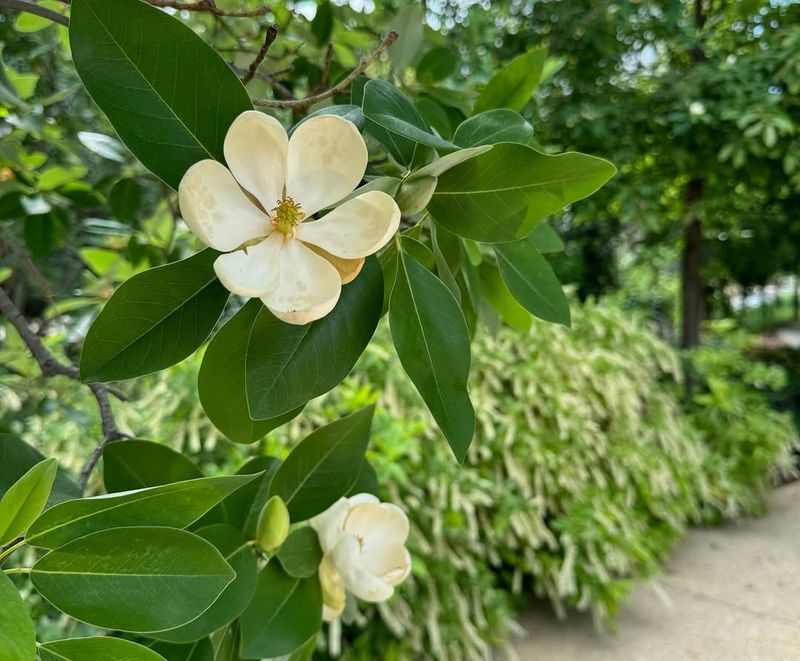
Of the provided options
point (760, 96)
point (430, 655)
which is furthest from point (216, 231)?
point (760, 96)

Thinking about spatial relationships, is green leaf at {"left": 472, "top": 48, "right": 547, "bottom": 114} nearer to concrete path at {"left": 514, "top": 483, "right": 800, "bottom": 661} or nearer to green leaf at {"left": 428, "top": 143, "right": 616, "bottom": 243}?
green leaf at {"left": 428, "top": 143, "right": 616, "bottom": 243}

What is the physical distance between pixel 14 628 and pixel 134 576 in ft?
0.11

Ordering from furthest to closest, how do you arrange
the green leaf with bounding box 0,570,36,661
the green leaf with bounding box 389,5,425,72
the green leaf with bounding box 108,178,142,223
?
the green leaf with bounding box 108,178,142,223 → the green leaf with bounding box 389,5,425,72 → the green leaf with bounding box 0,570,36,661

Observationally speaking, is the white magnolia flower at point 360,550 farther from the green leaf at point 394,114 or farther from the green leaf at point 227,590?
the green leaf at point 394,114

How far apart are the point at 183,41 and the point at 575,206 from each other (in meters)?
1.89

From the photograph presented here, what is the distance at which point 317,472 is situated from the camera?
1.05ft

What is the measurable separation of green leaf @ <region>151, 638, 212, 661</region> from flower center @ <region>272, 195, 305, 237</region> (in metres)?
0.17

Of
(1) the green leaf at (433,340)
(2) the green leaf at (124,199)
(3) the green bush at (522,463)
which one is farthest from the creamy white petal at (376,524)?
(3) the green bush at (522,463)

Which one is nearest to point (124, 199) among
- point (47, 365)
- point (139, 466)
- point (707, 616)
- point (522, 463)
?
point (47, 365)

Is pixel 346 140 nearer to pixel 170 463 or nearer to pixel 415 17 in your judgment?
pixel 170 463

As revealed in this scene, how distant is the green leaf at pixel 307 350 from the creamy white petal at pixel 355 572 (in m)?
0.13

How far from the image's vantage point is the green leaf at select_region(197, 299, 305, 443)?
23cm

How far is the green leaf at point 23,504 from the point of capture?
7.9 inches

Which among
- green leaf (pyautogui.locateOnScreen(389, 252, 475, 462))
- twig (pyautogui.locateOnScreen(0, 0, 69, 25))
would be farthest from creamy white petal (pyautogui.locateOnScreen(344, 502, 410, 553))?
twig (pyautogui.locateOnScreen(0, 0, 69, 25))
